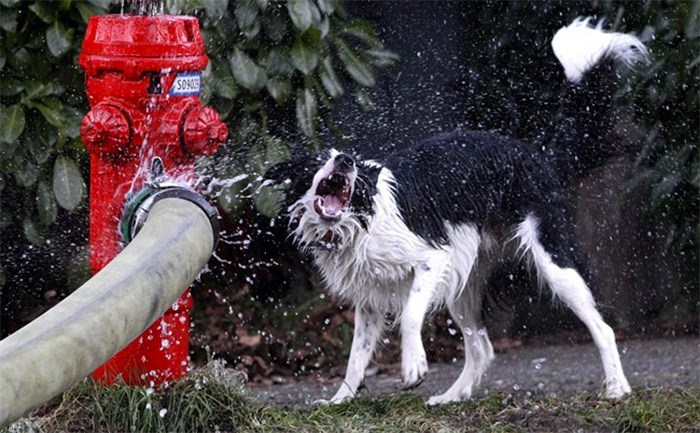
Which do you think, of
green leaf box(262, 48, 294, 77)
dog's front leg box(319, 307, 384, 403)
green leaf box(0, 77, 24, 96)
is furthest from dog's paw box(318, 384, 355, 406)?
green leaf box(0, 77, 24, 96)

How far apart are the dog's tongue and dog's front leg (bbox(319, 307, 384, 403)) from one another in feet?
1.89

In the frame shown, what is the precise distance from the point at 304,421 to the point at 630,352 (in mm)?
2428

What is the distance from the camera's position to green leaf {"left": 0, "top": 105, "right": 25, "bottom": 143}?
15.3 feet

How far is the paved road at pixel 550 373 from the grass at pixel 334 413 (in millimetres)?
483

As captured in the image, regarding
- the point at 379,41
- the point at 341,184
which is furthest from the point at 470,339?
the point at 379,41

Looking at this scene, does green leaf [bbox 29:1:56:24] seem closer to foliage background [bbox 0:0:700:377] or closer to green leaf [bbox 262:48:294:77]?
foliage background [bbox 0:0:700:377]

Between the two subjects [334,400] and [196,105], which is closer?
[196,105]

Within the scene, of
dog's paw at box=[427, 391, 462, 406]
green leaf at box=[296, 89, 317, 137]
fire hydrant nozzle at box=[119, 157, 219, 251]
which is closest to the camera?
fire hydrant nozzle at box=[119, 157, 219, 251]

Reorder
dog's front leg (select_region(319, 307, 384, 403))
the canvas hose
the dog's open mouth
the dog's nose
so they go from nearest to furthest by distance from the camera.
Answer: the canvas hose → the dog's nose → the dog's open mouth → dog's front leg (select_region(319, 307, 384, 403))

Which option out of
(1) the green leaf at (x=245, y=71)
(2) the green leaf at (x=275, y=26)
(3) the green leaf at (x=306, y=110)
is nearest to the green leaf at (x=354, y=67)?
(3) the green leaf at (x=306, y=110)

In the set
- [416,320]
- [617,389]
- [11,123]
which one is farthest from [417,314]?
[11,123]

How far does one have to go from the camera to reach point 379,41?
5531 mm

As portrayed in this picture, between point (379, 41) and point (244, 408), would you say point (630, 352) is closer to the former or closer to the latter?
point (379, 41)

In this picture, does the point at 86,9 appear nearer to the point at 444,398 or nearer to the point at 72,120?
the point at 72,120
